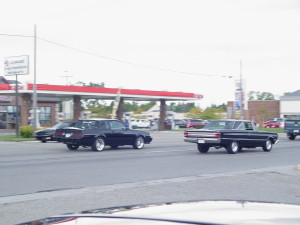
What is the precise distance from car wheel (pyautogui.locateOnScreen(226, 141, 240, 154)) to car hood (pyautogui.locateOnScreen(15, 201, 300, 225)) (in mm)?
17596

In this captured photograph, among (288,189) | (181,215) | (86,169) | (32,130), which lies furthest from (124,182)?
(32,130)

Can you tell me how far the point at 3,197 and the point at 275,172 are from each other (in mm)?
7952

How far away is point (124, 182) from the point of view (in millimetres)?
11633

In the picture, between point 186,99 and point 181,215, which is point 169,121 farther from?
point 181,215

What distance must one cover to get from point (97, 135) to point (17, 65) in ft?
66.1

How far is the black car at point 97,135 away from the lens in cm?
2108

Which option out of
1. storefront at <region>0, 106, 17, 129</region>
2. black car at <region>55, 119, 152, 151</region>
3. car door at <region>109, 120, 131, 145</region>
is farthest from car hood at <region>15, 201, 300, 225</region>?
storefront at <region>0, 106, 17, 129</region>

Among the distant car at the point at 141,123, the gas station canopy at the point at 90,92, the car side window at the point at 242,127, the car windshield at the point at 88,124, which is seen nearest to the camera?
the car side window at the point at 242,127

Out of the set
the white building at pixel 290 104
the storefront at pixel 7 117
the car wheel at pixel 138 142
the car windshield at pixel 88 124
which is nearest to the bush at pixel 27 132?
the car windshield at pixel 88 124

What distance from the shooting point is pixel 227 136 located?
66.6 feet

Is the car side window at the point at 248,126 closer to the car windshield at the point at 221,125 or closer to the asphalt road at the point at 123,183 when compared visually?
the car windshield at the point at 221,125

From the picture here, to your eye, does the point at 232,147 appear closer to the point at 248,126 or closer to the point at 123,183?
the point at 248,126

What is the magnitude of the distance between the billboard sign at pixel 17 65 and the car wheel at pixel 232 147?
2282cm

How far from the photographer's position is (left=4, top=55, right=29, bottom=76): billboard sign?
38125 millimetres
